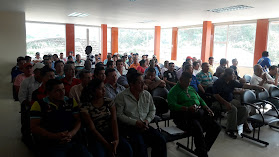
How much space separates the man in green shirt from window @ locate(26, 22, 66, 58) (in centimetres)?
1183

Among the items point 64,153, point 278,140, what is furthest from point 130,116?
point 278,140

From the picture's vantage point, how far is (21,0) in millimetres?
6125

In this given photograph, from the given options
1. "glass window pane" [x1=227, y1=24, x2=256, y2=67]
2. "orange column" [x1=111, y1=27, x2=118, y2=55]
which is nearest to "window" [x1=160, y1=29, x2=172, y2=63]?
"orange column" [x1=111, y1=27, x2=118, y2=55]

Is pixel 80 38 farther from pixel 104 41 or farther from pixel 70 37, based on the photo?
pixel 104 41

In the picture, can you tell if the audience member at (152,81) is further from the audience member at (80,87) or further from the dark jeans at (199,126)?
the audience member at (80,87)

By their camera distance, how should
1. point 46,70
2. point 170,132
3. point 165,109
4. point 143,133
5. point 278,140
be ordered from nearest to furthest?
point 143,133, point 170,132, point 46,70, point 165,109, point 278,140

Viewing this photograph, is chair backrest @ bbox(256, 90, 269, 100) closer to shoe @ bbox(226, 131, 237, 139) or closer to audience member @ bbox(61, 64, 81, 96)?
shoe @ bbox(226, 131, 237, 139)

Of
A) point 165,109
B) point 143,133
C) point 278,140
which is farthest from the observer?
point 278,140

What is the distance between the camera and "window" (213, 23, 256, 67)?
33.2 feet

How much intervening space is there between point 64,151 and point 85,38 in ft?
42.0

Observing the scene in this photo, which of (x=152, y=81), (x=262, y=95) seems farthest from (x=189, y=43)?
(x=152, y=81)

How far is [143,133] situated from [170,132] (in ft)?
1.35

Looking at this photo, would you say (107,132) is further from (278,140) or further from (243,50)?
(243,50)

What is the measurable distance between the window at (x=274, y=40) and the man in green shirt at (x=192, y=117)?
25.6 feet
